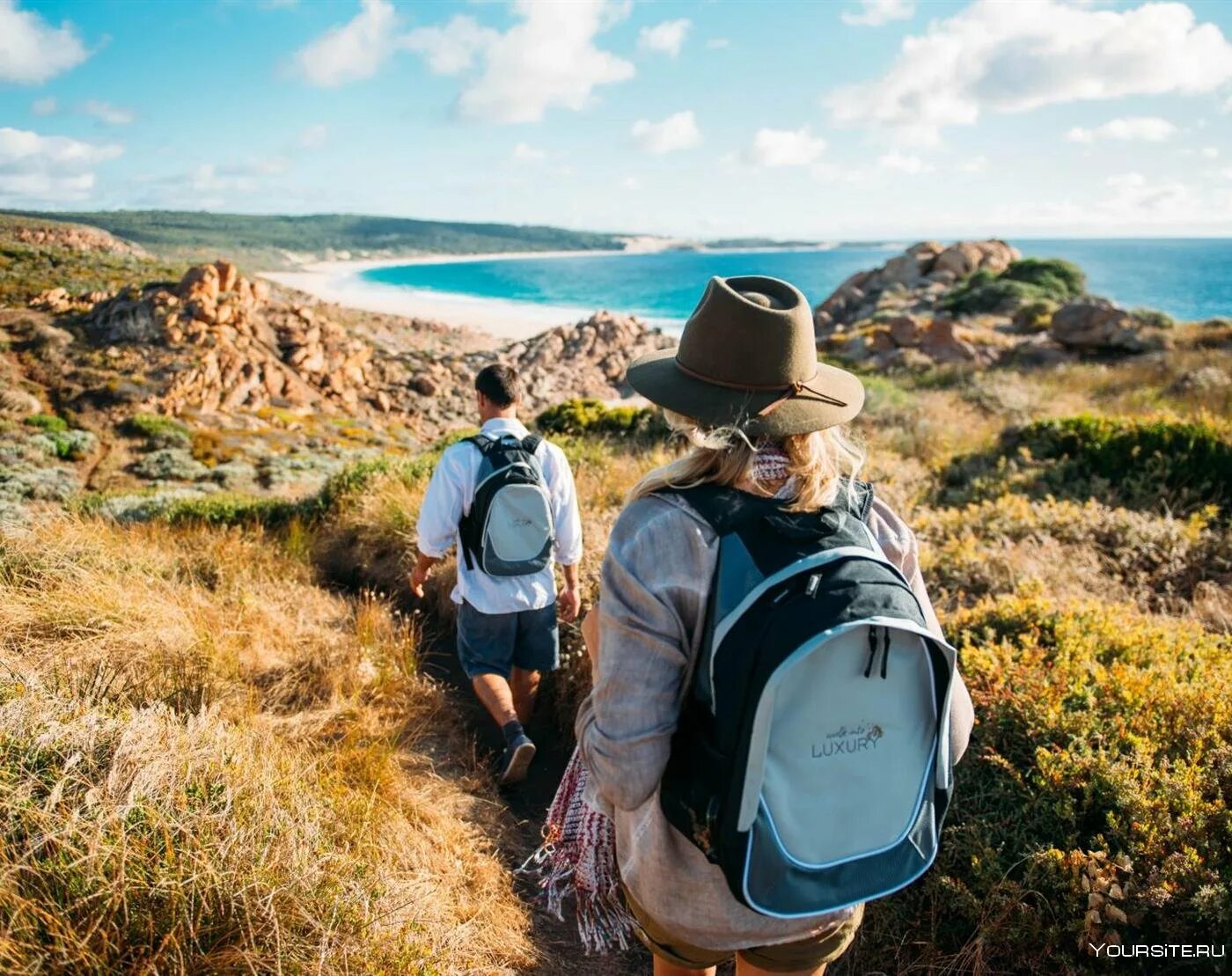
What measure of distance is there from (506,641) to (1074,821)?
8.40 ft

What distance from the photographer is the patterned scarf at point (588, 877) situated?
110 inches

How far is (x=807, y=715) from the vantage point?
1.34 metres

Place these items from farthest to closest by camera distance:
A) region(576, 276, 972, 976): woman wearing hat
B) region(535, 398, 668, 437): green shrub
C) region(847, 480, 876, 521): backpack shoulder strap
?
region(535, 398, 668, 437): green shrub → region(847, 480, 876, 521): backpack shoulder strap → region(576, 276, 972, 976): woman wearing hat

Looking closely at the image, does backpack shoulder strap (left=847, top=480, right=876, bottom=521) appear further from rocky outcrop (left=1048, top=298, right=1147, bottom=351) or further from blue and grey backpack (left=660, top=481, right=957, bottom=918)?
rocky outcrop (left=1048, top=298, right=1147, bottom=351)

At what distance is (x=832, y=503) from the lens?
1.51 m

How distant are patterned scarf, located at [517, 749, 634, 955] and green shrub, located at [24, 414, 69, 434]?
16.3 m

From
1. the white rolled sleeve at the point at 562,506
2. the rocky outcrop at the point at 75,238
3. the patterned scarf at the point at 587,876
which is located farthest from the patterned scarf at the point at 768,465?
the rocky outcrop at the point at 75,238

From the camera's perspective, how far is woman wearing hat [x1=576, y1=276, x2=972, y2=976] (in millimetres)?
1458

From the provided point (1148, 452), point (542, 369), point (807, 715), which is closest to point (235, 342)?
point (542, 369)

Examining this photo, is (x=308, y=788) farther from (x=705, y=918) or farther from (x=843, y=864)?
(x=843, y=864)

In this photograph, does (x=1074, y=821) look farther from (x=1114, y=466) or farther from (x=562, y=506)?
(x=1114, y=466)

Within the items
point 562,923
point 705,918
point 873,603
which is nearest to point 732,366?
point 873,603

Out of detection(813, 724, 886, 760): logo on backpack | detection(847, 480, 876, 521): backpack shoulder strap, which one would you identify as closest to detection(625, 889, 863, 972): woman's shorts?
detection(813, 724, 886, 760): logo on backpack

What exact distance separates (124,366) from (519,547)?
63.2ft
